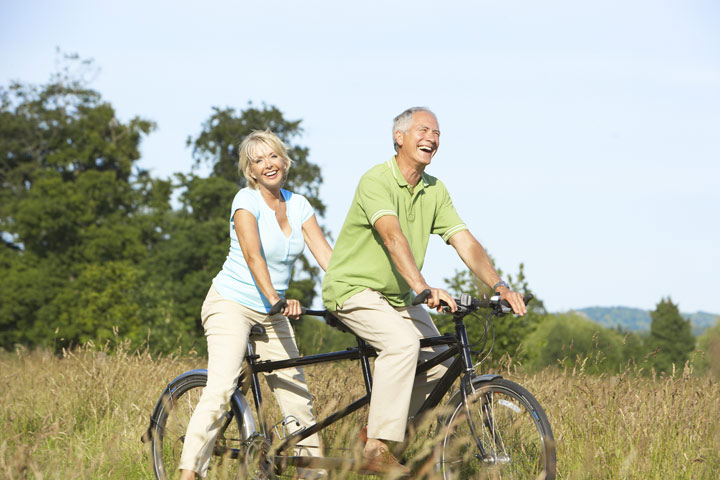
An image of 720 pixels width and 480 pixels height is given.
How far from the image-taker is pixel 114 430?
19.1 ft

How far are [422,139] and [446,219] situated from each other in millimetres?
510

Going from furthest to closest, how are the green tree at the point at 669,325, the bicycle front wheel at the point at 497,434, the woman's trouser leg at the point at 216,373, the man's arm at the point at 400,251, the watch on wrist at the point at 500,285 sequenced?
the green tree at the point at 669,325 → the woman's trouser leg at the point at 216,373 → the watch on wrist at the point at 500,285 → the man's arm at the point at 400,251 → the bicycle front wheel at the point at 497,434

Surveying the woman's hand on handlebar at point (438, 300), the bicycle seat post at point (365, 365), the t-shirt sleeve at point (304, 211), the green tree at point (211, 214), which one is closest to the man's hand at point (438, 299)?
the woman's hand on handlebar at point (438, 300)

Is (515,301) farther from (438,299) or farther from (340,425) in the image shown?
(340,425)

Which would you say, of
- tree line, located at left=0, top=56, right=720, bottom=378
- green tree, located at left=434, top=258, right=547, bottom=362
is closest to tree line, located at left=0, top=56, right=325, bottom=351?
tree line, located at left=0, top=56, right=720, bottom=378

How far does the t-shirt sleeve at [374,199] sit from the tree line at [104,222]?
29424mm

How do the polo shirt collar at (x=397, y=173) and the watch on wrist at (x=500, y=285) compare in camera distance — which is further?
the polo shirt collar at (x=397, y=173)

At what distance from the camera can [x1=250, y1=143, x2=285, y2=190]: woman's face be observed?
4.60 m

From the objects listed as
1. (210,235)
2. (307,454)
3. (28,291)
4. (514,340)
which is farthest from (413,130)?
(28,291)

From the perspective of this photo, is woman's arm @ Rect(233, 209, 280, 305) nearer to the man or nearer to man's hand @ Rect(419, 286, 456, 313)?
the man

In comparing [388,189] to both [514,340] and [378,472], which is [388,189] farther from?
[514,340]

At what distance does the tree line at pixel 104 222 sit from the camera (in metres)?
35.5

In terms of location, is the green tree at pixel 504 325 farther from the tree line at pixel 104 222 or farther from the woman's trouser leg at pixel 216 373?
the tree line at pixel 104 222

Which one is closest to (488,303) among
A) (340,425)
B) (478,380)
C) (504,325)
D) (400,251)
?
(478,380)
